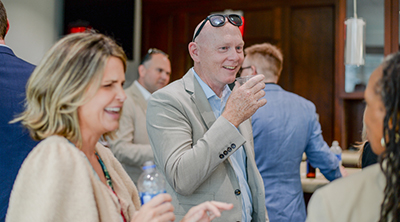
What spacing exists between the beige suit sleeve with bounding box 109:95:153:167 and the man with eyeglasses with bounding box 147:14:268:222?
139 cm

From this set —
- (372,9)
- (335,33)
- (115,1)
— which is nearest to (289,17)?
(335,33)

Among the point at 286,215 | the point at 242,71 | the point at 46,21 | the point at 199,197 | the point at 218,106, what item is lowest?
the point at 286,215

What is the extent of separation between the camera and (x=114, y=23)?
482cm

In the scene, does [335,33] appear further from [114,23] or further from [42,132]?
[42,132]

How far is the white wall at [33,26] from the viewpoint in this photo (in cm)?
333

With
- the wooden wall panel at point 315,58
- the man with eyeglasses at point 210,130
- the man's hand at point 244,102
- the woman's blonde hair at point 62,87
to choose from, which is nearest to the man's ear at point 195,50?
the man with eyeglasses at point 210,130

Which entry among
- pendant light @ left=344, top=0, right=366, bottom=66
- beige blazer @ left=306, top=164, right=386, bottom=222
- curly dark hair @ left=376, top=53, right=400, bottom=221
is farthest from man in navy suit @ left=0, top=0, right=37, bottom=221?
pendant light @ left=344, top=0, right=366, bottom=66

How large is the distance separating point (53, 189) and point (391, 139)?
776 mm

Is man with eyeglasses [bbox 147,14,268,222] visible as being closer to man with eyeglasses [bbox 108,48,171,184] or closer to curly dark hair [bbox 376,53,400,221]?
curly dark hair [bbox 376,53,400,221]

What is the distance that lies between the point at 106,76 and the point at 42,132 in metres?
0.23

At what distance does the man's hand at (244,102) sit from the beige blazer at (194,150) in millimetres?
45

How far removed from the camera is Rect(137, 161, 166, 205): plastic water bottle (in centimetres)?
105

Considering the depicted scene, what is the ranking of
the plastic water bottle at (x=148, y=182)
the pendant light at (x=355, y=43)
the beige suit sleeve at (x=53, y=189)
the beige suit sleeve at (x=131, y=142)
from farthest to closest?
the pendant light at (x=355, y=43), the beige suit sleeve at (x=131, y=142), the plastic water bottle at (x=148, y=182), the beige suit sleeve at (x=53, y=189)

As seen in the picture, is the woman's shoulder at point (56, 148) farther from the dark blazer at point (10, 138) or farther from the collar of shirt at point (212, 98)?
the collar of shirt at point (212, 98)
